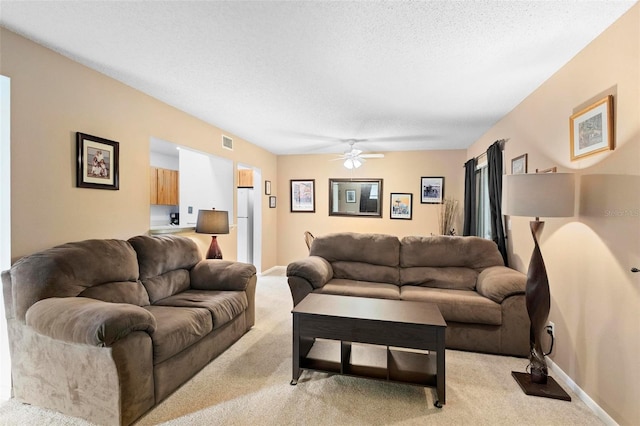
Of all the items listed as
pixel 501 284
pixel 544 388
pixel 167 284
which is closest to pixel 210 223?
pixel 167 284

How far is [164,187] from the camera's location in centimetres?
604

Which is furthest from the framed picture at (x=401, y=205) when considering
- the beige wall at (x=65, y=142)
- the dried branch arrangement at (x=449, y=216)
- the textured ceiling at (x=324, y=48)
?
the beige wall at (x=65, y=142)

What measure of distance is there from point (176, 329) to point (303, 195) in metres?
4.57

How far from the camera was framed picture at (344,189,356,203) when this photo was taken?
20.5 ft

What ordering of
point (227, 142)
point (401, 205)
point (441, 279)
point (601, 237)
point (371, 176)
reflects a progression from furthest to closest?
point (371, 176), point (401, 205), point (227, 142), point (441, 279), point (601, 237)

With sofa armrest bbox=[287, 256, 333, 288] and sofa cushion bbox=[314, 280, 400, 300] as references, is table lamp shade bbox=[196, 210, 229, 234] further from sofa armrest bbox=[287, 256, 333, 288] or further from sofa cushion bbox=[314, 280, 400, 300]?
sofa cushion bbox=[314, 280, 400, 300]

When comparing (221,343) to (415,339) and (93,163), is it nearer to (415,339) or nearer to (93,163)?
(415,339)

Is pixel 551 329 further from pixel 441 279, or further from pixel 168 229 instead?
pixel 168 229

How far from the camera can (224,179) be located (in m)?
4.88

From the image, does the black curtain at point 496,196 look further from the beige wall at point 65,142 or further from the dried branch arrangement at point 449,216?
the beige wall at point 65,142

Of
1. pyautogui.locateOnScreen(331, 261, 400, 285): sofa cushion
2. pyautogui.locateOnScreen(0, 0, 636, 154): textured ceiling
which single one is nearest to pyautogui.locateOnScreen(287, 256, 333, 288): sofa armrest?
pyautogui.locateOnScreen(331, 261, 400, 285): sofa cushion

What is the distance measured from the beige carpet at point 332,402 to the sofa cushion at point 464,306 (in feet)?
1.19

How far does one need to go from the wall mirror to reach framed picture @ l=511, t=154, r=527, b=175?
287cm

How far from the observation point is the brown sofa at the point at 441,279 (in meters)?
2.78
